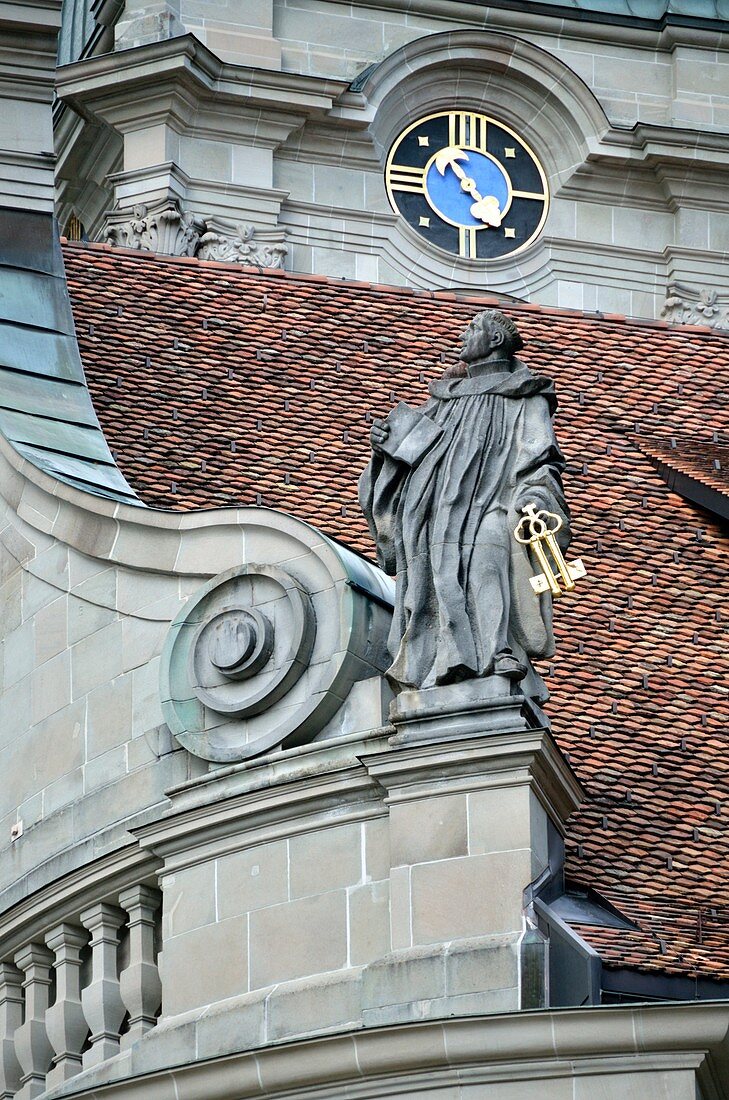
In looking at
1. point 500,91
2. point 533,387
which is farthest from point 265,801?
point 500,91

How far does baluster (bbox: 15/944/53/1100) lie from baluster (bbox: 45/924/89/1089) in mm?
62

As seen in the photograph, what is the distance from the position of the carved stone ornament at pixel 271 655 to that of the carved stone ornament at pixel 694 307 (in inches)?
576

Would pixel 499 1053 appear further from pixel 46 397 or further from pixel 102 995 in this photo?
pixel 46 397

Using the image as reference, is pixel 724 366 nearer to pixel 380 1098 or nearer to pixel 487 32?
pixel 487 32

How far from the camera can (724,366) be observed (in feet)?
91.1

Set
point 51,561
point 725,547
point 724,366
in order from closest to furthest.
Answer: point 51,561 → point 725,547 → point 724,366

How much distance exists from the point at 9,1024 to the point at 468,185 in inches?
683

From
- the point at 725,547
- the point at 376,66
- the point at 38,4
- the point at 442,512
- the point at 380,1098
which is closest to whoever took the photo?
the point at 380,1098

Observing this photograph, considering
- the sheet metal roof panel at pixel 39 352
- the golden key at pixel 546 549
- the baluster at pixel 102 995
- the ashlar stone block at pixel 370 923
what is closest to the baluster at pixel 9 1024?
the baluster at pixel 102 995

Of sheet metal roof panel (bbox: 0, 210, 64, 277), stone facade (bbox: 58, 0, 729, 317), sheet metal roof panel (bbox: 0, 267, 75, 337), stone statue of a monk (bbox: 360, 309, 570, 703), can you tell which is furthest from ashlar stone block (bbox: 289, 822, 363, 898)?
stone facade (bbox: 58, 0, 729, 317)

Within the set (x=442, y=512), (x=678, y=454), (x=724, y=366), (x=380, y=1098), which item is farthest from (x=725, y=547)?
(x=380, y=1098)

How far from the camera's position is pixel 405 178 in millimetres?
35094

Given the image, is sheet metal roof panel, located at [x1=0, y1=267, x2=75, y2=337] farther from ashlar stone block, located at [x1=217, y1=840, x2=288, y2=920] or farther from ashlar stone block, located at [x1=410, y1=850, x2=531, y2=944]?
ashlar stone block, located at [x1=410, y1=850, x2=531, y2=944]

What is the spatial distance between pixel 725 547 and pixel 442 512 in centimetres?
562
